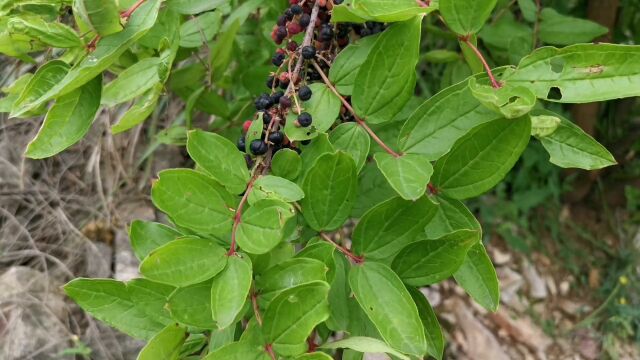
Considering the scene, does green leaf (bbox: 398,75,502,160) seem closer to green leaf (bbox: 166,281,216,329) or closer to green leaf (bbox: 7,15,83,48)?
green leaf (bbox: 166,281,216,329)

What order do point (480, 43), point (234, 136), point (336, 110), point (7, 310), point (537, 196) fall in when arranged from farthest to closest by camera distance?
point (537, 196), point (7, 310), point (480, 43), point (234, 136), point (336, 110)

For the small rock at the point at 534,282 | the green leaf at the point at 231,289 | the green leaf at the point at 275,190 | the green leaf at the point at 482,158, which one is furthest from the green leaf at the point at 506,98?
the small rock at the point at 534,282

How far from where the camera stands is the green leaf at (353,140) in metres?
0.86

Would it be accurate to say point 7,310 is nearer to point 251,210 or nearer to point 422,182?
point 251,210

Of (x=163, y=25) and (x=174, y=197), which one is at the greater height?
(x=163, y=25)

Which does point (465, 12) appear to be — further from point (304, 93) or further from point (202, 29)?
point (202, 29)

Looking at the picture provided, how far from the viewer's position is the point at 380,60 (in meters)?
0.84

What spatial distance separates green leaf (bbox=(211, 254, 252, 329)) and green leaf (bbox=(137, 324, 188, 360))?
0.10 meters

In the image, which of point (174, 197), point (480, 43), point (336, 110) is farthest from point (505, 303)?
point (174, 197)

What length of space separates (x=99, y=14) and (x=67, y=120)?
7.0 inches

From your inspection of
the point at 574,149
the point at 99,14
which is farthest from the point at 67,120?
the point at 574,149

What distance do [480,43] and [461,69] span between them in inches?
8.8

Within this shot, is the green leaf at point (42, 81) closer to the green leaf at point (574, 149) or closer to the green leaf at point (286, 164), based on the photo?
the green leaf at point (286, 164)

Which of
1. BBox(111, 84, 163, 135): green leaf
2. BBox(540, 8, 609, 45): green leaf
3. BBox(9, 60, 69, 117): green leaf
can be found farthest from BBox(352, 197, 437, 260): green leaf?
BBox(540, 8, 609, 45): green leaf
